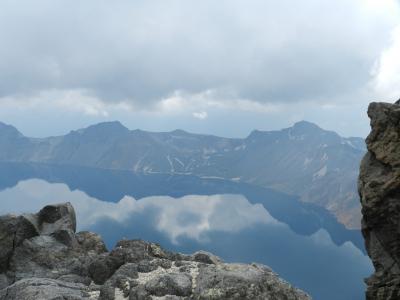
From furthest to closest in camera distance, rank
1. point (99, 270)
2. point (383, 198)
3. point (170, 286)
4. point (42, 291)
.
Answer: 1. point (99, 270)
2. point (383, 198)
3. point (170, 286)
4. point (42, 291)

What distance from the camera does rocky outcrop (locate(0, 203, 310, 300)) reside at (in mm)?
21875

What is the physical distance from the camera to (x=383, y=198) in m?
28.3

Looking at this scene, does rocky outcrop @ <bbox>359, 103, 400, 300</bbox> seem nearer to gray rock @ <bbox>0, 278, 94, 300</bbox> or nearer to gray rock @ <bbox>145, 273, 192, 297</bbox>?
gray rock @ <bbox>145, 273, 192, 297</bbox>

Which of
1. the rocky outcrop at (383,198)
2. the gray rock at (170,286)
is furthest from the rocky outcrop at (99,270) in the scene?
the rocky outcrop at (383,198)

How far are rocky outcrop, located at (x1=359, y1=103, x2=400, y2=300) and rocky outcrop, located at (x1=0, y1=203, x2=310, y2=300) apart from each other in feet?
21.5

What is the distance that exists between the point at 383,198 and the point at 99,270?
21447 millimetres

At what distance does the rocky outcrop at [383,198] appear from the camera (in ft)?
91.2

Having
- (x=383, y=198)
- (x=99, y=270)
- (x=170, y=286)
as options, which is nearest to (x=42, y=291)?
(x=170, y=286)

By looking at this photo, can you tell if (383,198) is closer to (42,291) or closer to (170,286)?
(170,286)

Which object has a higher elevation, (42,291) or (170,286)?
(170,286)

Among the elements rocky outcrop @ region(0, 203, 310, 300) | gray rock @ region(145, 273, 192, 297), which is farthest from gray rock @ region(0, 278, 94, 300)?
gray rock @ region(145, 273, 192, 297)

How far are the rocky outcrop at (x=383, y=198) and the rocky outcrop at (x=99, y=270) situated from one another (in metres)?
6.56

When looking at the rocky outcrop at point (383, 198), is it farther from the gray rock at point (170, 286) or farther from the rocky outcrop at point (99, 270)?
the gray rock at point (170, 286)

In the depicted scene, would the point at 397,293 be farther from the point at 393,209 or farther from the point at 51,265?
the point at 51,265
